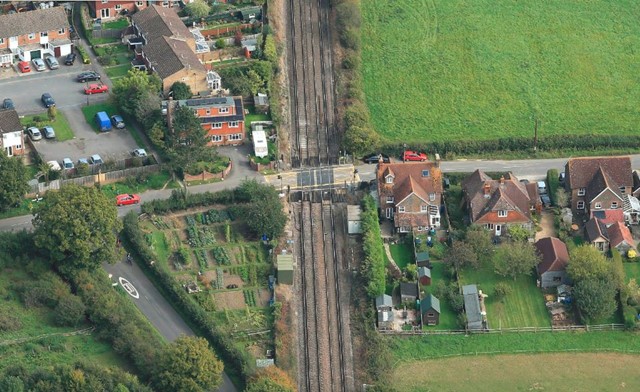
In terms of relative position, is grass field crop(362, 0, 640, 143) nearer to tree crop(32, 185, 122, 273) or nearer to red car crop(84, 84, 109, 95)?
red car crop(84, 84, 109, 95)

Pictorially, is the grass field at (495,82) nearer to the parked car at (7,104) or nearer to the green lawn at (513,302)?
the green lawn at (513,302)

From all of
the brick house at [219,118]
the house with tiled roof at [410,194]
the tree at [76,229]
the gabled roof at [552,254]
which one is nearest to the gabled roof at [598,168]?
the gabled roof at [552,254]

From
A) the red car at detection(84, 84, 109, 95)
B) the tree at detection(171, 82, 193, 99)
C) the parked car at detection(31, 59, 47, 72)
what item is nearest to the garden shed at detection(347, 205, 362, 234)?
the tree at detection(171, 82, 193, 99)

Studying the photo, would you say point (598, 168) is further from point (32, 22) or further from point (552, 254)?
point (32, 22)

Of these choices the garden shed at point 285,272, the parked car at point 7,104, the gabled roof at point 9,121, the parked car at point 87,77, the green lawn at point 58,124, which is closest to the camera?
the garden shed at point 285,272

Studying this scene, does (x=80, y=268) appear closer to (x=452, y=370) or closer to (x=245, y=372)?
(x=245, y=372)
